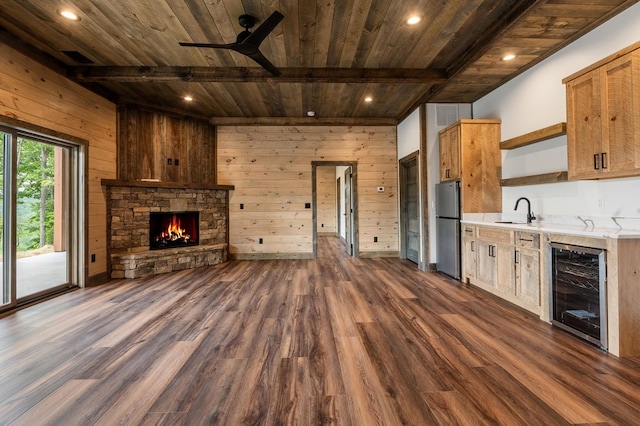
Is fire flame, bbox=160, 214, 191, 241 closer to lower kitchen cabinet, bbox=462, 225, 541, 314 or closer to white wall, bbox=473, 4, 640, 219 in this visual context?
lower kitchen cabinet, bbox=462, 225, 541, 314

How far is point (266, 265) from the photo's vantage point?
526 centimetres

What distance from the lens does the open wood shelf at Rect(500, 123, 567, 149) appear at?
9.09 ft

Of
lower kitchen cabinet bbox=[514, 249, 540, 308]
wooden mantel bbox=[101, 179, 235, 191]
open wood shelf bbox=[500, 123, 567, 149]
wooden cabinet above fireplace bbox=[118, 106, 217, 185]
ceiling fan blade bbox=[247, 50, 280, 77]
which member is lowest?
lower kitchen cabinet bbox=[514, 249, 540, 308]

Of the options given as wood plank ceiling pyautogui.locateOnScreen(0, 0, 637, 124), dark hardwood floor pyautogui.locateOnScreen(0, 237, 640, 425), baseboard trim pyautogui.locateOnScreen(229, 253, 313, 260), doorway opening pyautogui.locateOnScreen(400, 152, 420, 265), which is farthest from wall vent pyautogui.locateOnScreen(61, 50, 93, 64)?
doorway opening pyautogui.locateOnScreen(400, 152, 420, 265)

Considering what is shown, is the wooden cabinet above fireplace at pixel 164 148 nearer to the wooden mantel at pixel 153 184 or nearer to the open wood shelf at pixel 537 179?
the wooden mantel at pixel 153 184

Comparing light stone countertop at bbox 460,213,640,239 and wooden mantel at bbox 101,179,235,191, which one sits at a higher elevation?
wooden mantel at bbox 101,179,235,191

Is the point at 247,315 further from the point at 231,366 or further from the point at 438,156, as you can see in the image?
the point at 438,156

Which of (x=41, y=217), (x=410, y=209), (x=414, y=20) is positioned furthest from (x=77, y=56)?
(x=410, y=209)

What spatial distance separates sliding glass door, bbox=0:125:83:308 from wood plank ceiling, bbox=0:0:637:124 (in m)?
1.05

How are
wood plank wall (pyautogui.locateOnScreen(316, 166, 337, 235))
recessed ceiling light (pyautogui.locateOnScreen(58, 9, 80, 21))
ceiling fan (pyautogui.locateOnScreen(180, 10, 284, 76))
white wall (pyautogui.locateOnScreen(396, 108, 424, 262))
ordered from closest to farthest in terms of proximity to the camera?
ceiling fan (pyautogui.locateOnScreen(180, 10, 284, 76)) → recessed ceiling light (pyautogui.locateOnScreen(58, 9, 80, 21)) → white wall (pyautogui.locateOnScreen(396, 108, 424, 262)) → wood plank wall (pyautogui.locateOnScreen(316, 166, 337, 235))

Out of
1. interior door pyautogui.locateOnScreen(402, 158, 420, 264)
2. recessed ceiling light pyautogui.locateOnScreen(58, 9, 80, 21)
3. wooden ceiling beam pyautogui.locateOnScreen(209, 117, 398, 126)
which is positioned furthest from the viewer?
wooden ceiling beam pyautogui.locateOnScreen(209, 117, 398, 126)

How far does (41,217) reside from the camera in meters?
3.49

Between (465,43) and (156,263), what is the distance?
211 inches

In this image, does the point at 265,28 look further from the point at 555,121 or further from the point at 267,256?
the point at 267,256
